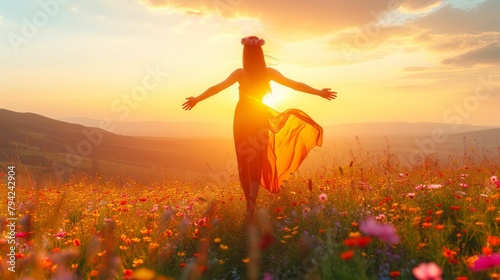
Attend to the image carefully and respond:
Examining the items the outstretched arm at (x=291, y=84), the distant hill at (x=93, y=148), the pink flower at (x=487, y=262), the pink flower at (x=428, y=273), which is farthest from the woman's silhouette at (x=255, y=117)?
the distant hill at (x=93, y=148)

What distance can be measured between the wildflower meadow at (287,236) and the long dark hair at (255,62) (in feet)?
5.59

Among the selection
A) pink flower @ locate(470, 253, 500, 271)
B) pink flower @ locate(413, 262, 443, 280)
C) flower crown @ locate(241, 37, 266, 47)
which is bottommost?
pink flower @ locate(470, 253, 500, 271)

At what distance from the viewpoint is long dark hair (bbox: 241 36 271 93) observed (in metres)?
6.47

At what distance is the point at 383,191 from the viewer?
5.95 metres

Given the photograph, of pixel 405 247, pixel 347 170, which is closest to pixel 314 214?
pixel 405 247

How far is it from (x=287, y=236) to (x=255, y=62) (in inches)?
126

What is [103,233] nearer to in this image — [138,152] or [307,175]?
[307,175]

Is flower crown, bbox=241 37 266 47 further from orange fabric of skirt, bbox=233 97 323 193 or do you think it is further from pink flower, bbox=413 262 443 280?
pink flower, bbox=413 262 443 280

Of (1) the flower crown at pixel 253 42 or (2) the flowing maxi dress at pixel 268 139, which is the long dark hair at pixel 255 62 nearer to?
(1) the flower crown at pixel 253 42

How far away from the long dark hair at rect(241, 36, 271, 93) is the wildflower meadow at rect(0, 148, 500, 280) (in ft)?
5.59

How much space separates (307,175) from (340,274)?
580 centimetres

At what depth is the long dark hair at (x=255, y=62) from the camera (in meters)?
6.47

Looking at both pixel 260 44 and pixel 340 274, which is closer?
pixel 340 274

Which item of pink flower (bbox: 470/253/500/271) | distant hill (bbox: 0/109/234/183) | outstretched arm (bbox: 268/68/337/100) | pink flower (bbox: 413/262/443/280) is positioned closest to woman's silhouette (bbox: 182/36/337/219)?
outstretched arm (bbox: 268/68/337/100)
